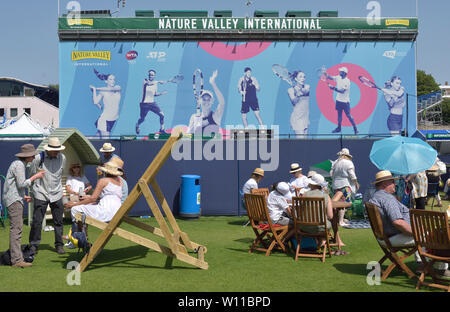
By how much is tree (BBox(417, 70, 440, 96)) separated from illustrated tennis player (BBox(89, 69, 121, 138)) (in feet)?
202

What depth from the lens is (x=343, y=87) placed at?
29.3 m

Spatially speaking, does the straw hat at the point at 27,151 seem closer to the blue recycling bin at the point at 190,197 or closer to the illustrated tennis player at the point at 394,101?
the blue recycling bin at the point at 190,197

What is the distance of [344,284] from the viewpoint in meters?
5.99

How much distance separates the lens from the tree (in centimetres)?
7719

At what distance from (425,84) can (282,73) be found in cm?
5733

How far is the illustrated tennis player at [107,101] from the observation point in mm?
28859

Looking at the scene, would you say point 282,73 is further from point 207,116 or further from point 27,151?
point 27,151

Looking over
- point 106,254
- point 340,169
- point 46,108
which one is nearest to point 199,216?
point 340,169

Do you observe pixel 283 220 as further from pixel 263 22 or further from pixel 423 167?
pixel 263 22

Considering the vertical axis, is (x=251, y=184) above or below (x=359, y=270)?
above

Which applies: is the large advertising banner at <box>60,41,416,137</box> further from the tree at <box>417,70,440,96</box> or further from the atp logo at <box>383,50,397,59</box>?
the tree at <box>417,70,440,96</box>

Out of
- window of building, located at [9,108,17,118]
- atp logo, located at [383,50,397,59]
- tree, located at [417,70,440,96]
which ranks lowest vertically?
window of building, located at [9,108,17,118]

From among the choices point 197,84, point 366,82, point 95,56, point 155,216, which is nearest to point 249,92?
point 197,84

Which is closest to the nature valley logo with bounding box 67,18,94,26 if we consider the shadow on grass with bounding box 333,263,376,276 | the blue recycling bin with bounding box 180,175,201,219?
the blue recycling bin with bounding box 180,175,201,219
